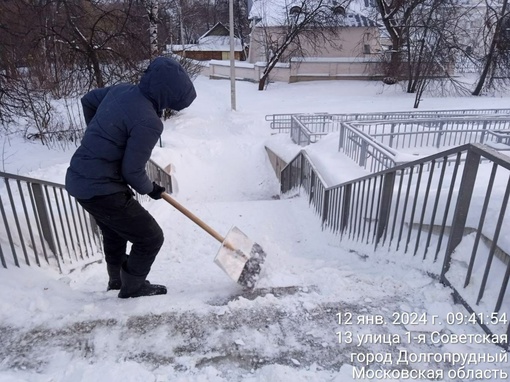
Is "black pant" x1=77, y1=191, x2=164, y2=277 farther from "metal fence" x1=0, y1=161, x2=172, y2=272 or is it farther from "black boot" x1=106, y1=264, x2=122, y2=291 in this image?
"metal fence" x1=0, y1=161, x2=172, y2=272

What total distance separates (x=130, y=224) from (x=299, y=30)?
26.2 metres

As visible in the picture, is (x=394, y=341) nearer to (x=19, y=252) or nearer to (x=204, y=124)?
(x=19, y=252)

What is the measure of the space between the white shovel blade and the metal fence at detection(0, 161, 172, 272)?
1.68 meters

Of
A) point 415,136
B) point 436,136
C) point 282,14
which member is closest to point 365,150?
point 415,136

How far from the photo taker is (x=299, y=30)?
85.8ft

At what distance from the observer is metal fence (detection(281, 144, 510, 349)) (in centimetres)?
238

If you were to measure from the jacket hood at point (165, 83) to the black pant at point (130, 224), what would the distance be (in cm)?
73

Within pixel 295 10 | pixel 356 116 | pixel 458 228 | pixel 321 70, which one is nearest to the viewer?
pixel 458 228

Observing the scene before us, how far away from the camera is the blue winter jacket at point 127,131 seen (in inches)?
97.7

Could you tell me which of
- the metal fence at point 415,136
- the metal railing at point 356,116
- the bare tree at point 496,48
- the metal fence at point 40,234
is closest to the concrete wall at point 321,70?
the bare tree at point 496,48

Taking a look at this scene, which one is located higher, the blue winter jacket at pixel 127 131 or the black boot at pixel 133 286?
the blue winter jacket at pixel 127 131

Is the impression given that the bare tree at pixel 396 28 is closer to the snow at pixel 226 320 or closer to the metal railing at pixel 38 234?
the snow at pixel 226 320

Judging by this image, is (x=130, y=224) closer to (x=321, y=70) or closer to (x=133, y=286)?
(x=133, y=286)

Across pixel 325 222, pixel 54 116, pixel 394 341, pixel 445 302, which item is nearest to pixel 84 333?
pixel 394 341
